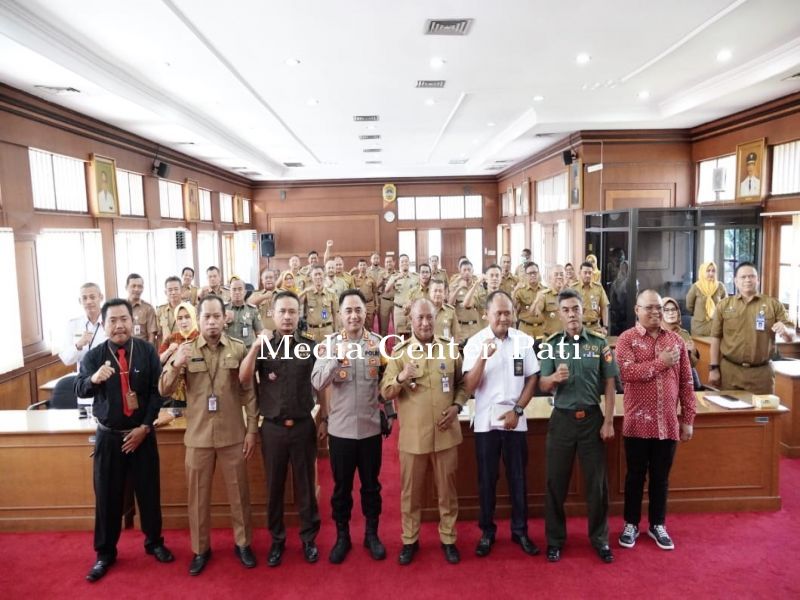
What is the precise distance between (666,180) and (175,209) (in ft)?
31.5

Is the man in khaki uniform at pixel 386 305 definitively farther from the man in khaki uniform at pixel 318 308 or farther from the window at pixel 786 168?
the window at pixel 786 168

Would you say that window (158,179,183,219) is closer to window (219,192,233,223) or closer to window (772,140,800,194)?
window (219,192,233,223)

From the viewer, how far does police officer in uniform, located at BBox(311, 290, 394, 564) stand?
145 inches

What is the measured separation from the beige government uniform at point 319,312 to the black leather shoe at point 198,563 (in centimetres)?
436

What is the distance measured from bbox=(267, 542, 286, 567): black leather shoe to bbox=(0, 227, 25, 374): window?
408 cm

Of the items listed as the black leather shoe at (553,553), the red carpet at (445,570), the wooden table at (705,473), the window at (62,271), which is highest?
the window at (62,271)

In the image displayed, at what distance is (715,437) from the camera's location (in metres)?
4.36

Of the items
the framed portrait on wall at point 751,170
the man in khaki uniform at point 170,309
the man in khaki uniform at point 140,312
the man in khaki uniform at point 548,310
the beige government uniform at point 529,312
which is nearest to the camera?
the man in khaki uniform at point 140,312

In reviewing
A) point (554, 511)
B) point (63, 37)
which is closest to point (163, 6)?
point (63, 37)

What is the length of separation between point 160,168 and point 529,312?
7.15 meters

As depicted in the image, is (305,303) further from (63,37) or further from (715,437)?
(715,437)

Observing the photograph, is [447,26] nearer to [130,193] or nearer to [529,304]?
[529,304]

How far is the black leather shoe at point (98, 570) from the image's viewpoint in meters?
3.66

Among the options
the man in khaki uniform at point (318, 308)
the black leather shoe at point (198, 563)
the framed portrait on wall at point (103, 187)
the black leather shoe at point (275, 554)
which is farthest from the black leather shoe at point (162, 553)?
the framed portrait on wall at point (103, 187)
